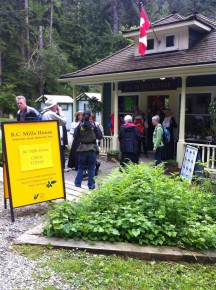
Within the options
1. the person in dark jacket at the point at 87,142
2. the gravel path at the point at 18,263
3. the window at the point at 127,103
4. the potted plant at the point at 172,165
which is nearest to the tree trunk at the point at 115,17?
the window at the point at 127,103

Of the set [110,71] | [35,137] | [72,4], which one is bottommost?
[35,137]

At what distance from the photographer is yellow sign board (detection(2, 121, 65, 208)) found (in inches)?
159

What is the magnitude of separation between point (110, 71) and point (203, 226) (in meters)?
8.36

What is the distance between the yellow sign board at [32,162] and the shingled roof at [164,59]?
5.95m

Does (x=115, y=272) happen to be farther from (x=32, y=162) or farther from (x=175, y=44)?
(x=175, y=44)

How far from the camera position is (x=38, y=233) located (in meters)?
3.70

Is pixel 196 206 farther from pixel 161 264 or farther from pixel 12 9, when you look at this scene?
pixel 12 9

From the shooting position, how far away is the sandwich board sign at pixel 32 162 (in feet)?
13.2

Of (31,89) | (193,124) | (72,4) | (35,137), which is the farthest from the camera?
(72,4)

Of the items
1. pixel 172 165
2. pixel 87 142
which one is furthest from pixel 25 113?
pixel 172 165

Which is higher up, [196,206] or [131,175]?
[131,175]

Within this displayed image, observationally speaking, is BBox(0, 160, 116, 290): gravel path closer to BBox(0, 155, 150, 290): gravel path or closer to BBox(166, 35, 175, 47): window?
BBox(0, 155, 150, 290): gravel path

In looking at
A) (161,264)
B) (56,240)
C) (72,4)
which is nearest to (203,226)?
(161,264)

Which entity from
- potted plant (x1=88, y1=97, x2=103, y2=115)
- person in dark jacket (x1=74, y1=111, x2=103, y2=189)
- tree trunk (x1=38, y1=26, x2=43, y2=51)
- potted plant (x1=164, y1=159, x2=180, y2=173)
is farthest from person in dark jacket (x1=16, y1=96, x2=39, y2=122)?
tree trunk (x1=38, y1=26, x2=43, y2=51)
